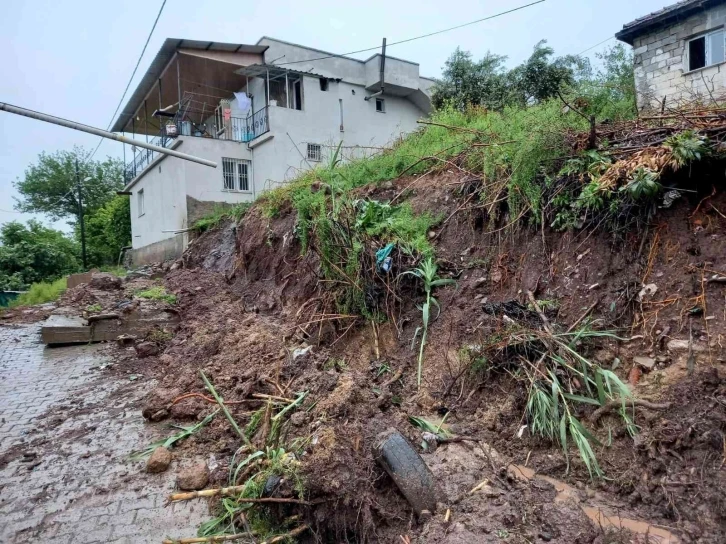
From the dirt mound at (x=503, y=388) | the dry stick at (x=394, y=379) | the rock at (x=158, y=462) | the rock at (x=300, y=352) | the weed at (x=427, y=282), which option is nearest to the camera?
the dirt mound at (x=503, y=388)

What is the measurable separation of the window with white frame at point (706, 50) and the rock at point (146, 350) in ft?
44.3

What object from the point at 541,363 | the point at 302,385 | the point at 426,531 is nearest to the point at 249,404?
the point at 302,385

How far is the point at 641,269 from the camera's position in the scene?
3.62 metres

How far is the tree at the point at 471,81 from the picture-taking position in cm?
1445

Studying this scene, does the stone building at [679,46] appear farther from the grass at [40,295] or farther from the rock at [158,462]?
the grass at [40,295]

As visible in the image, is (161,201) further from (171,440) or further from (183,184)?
(171,440)

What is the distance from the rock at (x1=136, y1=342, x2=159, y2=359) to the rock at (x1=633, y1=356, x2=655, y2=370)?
278 inches

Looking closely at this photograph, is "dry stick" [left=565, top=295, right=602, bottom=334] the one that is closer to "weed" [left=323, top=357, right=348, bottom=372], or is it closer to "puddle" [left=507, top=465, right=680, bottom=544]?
"puddle" [left=507, top=465, right=680, bottom=544]

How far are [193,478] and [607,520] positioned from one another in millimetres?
2844

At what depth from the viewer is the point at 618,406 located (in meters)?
3.01

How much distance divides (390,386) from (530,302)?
1535mm

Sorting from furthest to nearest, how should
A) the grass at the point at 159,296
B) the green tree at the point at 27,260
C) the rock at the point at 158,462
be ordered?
the green tree at the point at 27,260
the grass at the point at 159,296
the rock at the point at 158,462

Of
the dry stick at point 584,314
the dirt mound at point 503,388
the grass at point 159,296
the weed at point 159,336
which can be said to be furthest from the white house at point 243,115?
the dry stick at point 584,314

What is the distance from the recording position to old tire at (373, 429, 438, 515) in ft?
8.99
